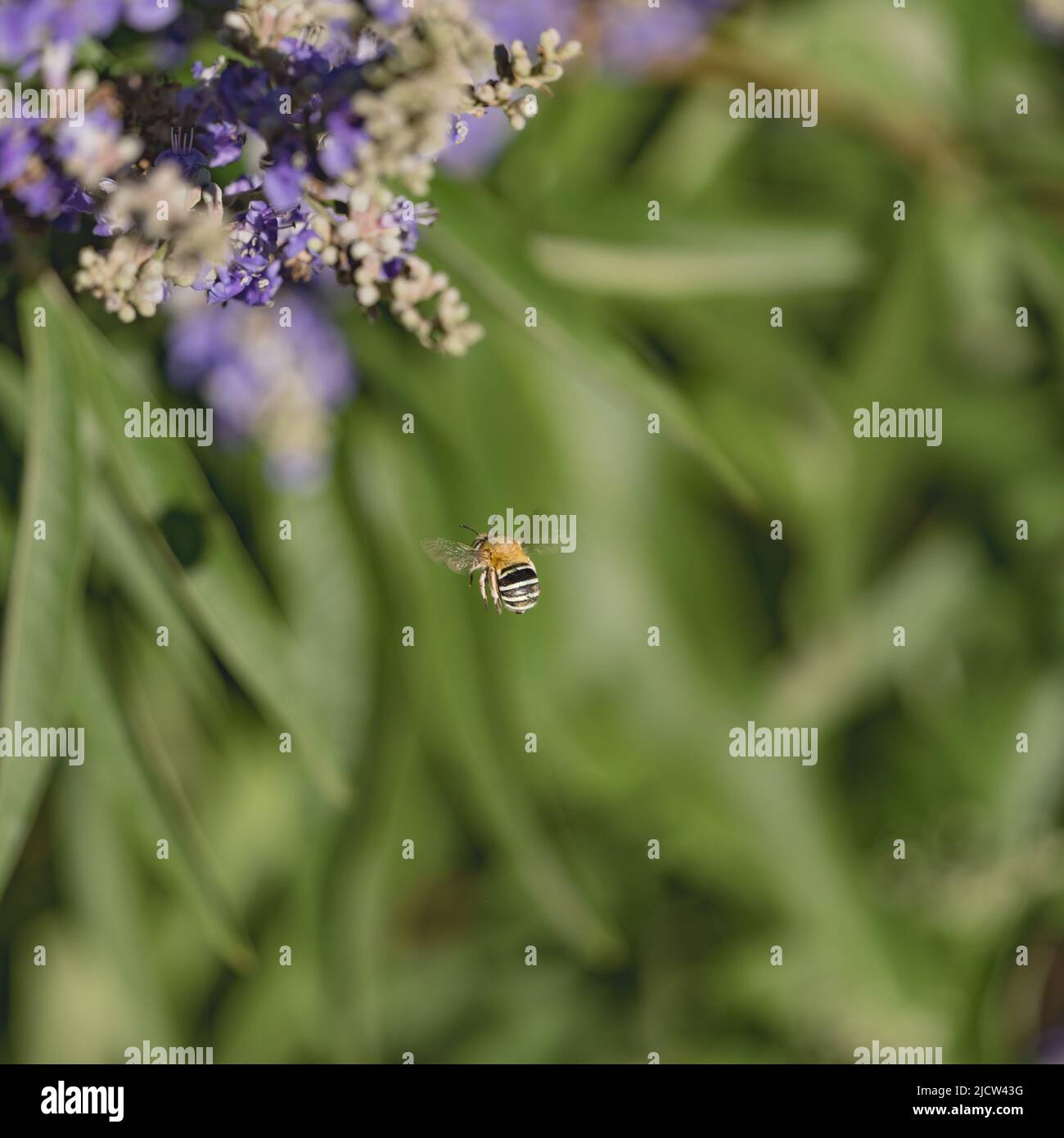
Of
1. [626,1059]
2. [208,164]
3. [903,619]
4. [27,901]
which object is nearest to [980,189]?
[903,619]

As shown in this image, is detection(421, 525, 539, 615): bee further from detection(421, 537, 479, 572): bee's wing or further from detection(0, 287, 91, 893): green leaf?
detection(0, 287, 91, 893): green leaf

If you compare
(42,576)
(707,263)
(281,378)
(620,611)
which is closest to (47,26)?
(42,576)

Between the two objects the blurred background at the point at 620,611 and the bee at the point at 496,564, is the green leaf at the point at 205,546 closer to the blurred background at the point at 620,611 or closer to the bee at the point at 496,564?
the blurred background at the point at 620,611

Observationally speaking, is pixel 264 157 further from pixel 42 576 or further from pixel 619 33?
pixel 619 33

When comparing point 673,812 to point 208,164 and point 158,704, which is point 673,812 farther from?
point 208,164

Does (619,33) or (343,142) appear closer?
(343,142)

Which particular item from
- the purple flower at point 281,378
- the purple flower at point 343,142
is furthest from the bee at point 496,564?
the purple flower at point 343,142
